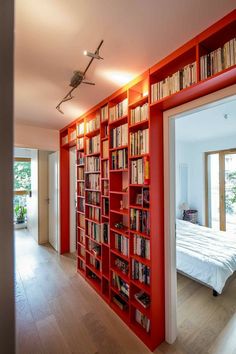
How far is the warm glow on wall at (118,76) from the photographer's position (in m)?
1.64

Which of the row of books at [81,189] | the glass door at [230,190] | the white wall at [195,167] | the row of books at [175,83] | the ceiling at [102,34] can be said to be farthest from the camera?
the white wall at [195,167]

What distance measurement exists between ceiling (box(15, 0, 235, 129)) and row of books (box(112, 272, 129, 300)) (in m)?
2.12

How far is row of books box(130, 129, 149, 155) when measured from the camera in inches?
64.9

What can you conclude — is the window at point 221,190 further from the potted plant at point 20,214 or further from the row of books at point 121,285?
the potted plant at point 20,214

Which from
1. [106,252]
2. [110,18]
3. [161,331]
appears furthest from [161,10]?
[161,331]

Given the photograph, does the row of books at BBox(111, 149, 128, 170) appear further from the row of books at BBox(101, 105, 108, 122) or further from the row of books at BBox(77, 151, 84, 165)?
the row of books at BBox(77, 151, 84, 165)

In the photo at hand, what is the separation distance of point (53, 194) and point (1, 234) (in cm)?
364

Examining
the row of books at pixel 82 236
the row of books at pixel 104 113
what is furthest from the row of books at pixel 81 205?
the row of books at pixel 104 113

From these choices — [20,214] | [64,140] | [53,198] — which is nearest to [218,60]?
[64,140]

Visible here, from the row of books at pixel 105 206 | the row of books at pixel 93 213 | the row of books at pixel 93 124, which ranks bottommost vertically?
the row of books at pixel 93 213

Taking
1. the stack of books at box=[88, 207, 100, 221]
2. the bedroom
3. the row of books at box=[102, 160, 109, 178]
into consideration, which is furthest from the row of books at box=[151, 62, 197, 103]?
the stack of books at box=[88, 207, 100, 221]

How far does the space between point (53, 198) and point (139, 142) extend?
8.87ft

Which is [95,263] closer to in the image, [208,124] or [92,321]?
[92,321]

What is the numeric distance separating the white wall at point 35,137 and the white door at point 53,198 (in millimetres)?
250
